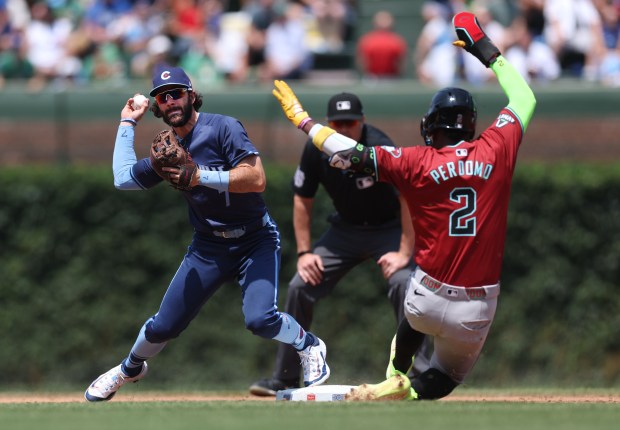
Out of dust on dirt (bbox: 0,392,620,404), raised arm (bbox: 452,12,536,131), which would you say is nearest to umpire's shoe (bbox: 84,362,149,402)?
dust on dirt (bbox: 0,392,620,404)

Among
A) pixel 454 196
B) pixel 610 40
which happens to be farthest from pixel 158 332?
pixel 610 40

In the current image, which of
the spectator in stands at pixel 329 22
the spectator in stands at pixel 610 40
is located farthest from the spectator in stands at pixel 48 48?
the spectator in stands at pixel 610 40

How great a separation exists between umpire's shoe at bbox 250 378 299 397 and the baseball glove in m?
2.35

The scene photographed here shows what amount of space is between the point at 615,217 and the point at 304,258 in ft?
14.4

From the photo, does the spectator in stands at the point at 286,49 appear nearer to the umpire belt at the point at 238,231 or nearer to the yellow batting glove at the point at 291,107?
the umpire belt at the point at 238,231

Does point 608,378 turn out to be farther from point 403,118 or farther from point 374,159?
point 374,159

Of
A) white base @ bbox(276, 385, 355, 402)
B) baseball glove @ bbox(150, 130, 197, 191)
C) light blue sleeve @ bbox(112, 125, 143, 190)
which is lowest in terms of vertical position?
white base @ bbox(276, 385, 355, 402)

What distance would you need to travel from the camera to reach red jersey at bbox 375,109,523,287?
6992 millimetres

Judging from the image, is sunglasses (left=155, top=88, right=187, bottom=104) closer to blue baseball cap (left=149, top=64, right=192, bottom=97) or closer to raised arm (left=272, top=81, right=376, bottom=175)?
blue baseball cap (left=149, top=64, right=192, bottom=97)

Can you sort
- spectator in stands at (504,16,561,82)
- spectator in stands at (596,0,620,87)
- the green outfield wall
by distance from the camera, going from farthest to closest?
spectator in stands at (504,16,561,82) → spectator in stands at (596,0,620,87) → the green outfield wall

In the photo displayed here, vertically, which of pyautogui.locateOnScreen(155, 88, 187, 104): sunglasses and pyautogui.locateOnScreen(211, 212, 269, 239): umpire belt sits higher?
pyautogui.locateOnScreen(155, 88, 187, 104): sunglasses

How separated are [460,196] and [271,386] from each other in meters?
2.97

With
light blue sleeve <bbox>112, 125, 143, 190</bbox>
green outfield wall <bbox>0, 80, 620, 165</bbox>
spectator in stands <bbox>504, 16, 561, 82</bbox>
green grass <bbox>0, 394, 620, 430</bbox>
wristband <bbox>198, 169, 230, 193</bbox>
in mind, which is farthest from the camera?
spectator in stands <bbox>504, 16, 561, 82</bbox>

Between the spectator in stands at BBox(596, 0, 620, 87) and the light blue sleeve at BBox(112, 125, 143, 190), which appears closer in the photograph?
the light blue sleeve at BBox(112, 125, 143, 190)
